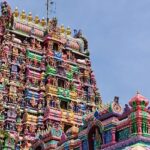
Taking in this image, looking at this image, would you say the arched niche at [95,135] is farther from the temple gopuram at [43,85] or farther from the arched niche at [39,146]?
the arched niche at [39,146]

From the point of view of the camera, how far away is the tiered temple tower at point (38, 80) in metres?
47.1

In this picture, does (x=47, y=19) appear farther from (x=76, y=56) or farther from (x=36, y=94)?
(x=36, y=94)

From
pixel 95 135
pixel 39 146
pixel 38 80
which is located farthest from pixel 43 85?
pixel 95 135

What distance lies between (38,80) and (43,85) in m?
0.76

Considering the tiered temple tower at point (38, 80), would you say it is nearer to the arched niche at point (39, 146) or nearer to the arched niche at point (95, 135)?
the arched niche at point (39, 146)

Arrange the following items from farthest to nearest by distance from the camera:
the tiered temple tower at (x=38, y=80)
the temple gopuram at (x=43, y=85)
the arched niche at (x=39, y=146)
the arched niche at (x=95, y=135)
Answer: the tiered temple tower at (x=38, y=80)
the temple gopuram at (x=43, y=85)
the arched niche at (x=39, y=146)
the arched niche at (x=95, y=135)

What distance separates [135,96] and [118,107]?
7.86 feet

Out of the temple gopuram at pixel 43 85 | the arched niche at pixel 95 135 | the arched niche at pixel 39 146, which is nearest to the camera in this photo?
the arched niche at pixel 95 135

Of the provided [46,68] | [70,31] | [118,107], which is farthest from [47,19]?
[118,107]

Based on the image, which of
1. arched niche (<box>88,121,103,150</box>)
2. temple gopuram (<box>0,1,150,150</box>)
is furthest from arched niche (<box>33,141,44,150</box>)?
arched niche (<box>88,121,103,150</box>)

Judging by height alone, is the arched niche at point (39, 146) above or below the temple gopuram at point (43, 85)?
below

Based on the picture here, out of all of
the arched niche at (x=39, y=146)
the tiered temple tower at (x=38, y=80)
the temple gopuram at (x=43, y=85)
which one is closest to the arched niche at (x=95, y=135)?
the temple gopuram at (x=43, y=85)

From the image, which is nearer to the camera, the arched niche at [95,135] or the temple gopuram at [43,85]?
the arched niche at [95,135]

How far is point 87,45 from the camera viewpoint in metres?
57.0
